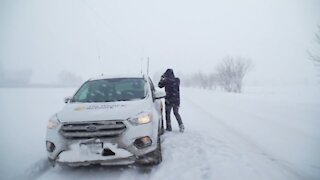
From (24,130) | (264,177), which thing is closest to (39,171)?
(264,177)

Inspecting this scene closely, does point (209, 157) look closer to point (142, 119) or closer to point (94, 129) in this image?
point (142, 119)

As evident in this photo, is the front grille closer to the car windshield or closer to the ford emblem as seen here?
the ford emblem

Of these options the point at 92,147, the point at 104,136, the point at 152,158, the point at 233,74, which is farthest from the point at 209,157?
the point at 233,74

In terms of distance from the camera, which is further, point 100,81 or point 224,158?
point 100,81

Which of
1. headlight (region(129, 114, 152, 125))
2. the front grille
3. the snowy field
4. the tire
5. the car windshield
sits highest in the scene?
the car windshield

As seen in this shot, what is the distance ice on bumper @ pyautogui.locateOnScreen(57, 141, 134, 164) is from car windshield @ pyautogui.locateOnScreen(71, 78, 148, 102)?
4.90 feet

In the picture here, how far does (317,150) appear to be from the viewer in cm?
687

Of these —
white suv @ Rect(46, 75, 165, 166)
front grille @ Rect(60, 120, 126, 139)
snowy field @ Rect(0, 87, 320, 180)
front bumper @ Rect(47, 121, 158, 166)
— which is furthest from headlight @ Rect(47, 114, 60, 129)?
snowy field @ Rect(0, 87, 320, 180)

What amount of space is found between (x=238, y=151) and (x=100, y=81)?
3.55 meters

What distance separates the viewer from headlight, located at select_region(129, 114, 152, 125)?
16.6 ft

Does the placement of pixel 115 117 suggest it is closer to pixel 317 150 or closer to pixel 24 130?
pixel 317 150

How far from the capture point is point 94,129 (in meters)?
4.84

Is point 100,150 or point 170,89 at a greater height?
point 170,89

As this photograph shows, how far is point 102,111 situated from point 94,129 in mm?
467
